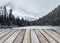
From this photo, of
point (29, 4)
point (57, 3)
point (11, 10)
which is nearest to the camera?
point (57, 3)

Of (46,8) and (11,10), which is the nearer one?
(46,8)

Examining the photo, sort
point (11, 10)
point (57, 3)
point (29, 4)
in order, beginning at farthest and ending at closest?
point (11, 10)
point (29, 4)
point (57, 3)

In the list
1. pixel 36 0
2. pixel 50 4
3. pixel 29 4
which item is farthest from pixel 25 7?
pixel 50 4

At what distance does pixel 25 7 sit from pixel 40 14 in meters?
1.02

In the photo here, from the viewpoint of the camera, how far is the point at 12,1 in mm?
7836

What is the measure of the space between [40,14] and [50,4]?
753 millimetres

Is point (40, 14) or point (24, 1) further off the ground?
point (24, 1)

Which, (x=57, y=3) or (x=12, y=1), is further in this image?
(x=12, y=1)

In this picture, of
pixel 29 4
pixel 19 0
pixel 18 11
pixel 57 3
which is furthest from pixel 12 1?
pixel 57 3

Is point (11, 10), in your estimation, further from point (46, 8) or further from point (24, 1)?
point (46, 8)

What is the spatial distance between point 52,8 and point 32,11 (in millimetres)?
1274

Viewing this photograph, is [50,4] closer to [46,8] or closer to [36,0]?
[46,8]

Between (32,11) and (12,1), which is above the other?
(12,1)

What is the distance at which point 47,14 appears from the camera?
7309 millimetres
